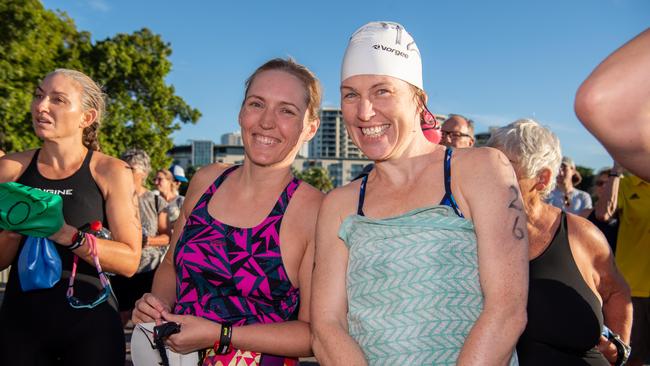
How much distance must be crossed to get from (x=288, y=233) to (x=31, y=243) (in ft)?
4.45

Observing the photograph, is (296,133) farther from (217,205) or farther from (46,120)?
(46,120)

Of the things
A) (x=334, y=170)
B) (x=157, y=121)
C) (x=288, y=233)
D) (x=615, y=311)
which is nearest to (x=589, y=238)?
(x=615, y=311)

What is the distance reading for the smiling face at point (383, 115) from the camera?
2.03 metres

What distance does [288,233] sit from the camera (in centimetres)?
241

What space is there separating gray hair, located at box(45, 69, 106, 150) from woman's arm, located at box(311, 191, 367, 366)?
176 centimetres

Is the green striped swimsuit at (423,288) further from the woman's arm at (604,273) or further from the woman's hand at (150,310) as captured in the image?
the woman's arm at (604,273)

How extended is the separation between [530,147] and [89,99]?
2.46 metres

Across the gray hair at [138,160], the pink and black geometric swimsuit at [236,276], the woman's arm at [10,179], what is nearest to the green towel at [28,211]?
the woman's arm at [10,179]

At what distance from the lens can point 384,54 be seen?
2037 millimetres

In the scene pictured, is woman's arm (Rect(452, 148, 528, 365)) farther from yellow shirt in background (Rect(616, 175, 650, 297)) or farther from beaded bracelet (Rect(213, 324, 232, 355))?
yellow shirt in background (Rect(616, 175, 650, 297))

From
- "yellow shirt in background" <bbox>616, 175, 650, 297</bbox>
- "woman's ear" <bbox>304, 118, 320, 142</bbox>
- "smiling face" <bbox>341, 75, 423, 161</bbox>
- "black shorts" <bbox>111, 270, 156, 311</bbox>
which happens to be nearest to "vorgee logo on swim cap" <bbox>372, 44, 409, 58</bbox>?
"smiling face" <bbox>341, 75, 423, 161</bbox>

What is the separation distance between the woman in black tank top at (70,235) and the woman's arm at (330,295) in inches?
51.7

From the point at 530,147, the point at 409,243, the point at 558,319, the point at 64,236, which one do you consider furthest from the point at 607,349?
the point at 64,236

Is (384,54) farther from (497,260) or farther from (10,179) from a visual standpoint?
(10,179)
